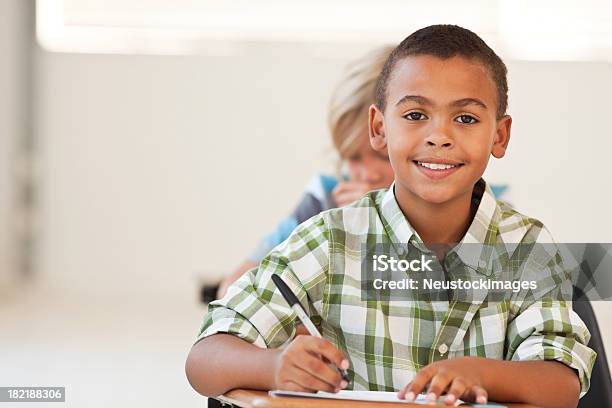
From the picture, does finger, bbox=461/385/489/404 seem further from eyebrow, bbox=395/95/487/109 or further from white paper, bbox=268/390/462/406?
eyebrow, bbox=395/95/487/109

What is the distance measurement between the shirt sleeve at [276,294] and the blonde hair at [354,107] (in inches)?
45.2

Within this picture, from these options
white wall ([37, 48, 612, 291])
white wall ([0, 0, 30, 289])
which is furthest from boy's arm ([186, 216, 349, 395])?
white wall ([0, 0, 30, 289])

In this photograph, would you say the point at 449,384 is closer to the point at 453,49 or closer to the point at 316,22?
the point at 453,49

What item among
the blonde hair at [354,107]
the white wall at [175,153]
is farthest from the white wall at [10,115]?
the blonde hair at [354,107]

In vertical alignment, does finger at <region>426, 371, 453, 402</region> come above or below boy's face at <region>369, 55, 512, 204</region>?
below

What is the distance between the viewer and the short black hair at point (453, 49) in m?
1.17

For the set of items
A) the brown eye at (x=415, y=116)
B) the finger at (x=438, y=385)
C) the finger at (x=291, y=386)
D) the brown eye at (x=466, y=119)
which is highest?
the brown eye at (x=415, y=116)

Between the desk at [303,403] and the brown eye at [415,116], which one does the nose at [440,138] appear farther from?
the desk at [303,403]

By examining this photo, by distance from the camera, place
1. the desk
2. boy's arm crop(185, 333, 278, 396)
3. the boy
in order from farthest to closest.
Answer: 1. the boy
2. boy's arm crop(185, 333, 278, 396)
3. the desk

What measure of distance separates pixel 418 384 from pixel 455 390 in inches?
1.4

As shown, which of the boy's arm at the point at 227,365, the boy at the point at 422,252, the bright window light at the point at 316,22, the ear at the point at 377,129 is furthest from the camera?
the bright window light at the point at 316,22

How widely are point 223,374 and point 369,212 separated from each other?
0.30m

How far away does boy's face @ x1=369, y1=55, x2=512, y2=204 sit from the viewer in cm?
115

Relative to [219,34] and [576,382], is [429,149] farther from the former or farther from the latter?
[219,34]
